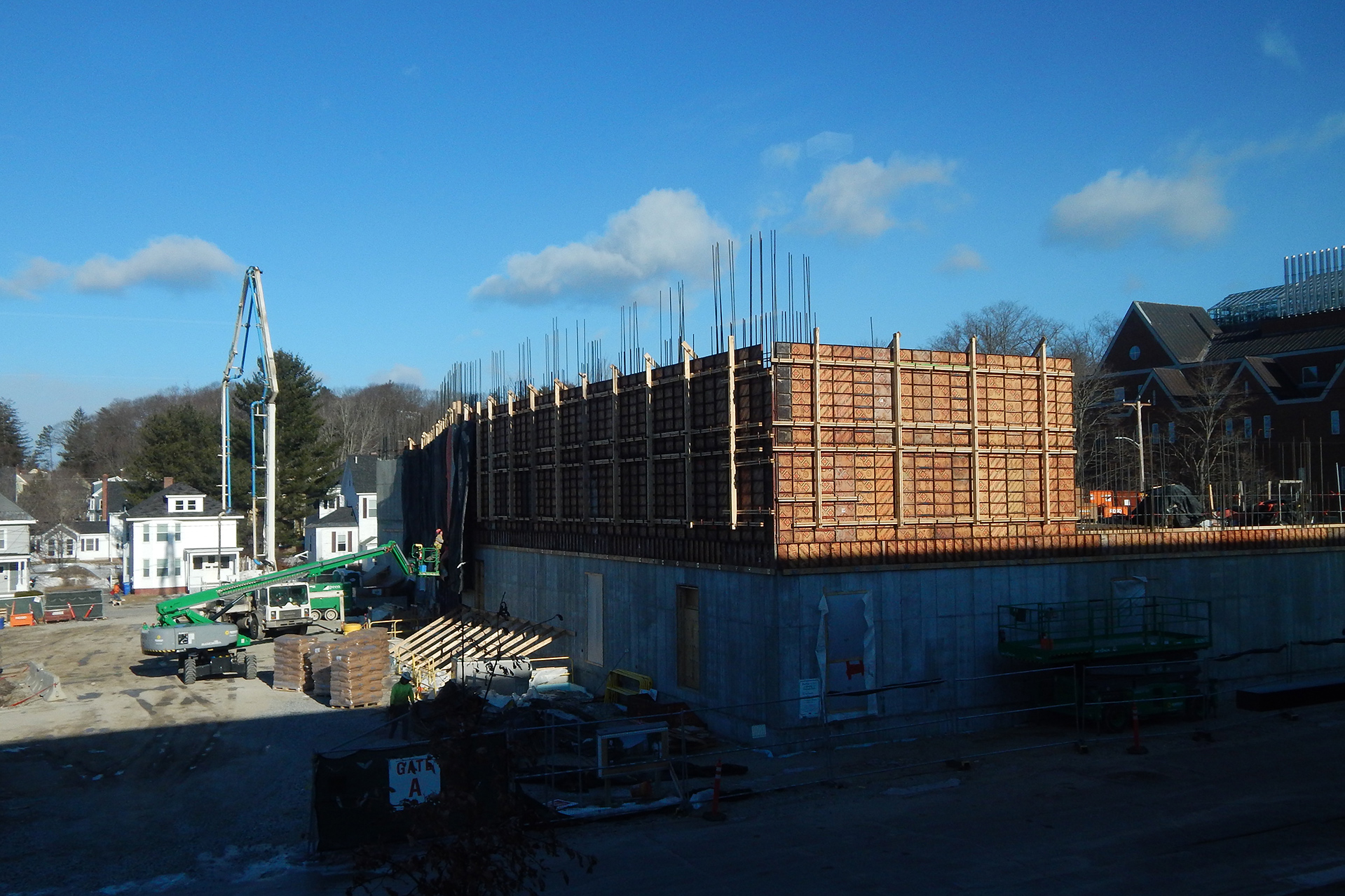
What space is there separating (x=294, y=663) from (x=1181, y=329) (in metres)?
65.7

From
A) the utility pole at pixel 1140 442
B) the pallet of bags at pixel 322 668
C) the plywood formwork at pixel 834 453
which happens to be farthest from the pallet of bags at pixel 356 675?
the utility pole at pixel 1140 442

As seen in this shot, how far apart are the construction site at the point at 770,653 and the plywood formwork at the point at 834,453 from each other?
62 mm

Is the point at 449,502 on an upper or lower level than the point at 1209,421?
lower

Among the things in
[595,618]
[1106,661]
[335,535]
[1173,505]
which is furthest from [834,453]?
[335,535]

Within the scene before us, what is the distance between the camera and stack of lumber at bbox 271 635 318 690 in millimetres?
27766

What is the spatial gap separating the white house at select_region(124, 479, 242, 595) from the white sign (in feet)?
167

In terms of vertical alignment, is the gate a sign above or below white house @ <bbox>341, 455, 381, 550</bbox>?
below

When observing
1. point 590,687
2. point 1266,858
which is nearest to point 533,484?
point 590,687

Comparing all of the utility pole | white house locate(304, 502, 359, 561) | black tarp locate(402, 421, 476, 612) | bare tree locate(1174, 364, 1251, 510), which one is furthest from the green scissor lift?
white house locate(304, 502, 359, 561)

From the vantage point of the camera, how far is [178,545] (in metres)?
61.8

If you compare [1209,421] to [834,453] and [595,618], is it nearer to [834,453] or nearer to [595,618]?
[595,618]

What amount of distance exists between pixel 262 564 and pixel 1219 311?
7069 cm

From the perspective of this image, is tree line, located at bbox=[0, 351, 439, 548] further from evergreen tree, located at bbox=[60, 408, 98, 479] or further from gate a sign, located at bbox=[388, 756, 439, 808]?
gate a sign, located at bbox=[388, 756, 439, 808]

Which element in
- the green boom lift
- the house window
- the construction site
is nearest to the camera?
the construction site
